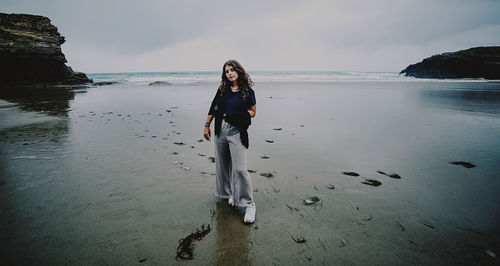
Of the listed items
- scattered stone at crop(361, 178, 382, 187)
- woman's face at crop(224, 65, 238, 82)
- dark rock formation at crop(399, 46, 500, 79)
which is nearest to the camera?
woman's face at crop(224, 65, 238, 82)

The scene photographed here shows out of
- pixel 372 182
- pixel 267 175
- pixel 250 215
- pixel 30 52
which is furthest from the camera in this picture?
pixel 30 52

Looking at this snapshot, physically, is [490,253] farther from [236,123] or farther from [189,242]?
[189,242]

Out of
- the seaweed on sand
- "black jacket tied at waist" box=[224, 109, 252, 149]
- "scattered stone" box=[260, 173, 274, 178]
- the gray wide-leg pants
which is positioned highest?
"black jacket tied at waist" box=[224, 109, 252, 149]

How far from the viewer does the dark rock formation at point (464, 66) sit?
40516mm

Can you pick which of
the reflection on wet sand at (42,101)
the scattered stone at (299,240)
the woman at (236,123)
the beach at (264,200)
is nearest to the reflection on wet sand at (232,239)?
the beach at (264,200)

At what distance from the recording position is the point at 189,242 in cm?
281

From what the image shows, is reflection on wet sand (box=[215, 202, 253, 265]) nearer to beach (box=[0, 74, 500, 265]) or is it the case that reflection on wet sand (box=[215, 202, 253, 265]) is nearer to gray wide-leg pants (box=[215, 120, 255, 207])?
beach (box=[0, 74, 500, 265])

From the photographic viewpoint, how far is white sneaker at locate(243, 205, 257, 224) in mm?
3168

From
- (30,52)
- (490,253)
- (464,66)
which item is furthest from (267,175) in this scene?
(464,66)

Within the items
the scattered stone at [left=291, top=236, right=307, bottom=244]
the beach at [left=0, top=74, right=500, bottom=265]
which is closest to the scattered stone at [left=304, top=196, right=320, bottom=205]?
the beach at [left=0, top=74, right=500, bottom=265]

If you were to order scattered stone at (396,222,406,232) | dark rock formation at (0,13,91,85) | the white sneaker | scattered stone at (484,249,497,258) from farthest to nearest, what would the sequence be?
dark rock formation at (0,13,91,85), the white sneaker, scattered stone at (396,222,406,232), scattered stone at (484,249,497,258)

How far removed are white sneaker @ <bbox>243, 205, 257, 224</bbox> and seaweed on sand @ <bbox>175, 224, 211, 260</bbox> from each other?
1.76ft

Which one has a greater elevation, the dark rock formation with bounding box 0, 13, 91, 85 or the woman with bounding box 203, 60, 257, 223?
the dark rock formation with bounding box 0, 13, 91, 85

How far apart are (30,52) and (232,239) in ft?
111
